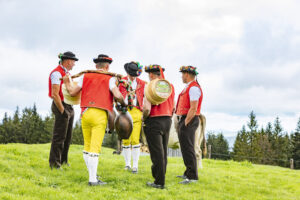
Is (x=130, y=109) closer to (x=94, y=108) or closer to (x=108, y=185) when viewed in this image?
(x=94, y=108)

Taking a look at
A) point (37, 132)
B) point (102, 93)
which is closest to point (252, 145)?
point (37, 132)

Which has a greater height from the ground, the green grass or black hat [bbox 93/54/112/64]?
black hat [bbox 93/54/112/64]

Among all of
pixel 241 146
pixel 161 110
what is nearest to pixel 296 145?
pixel 241 146

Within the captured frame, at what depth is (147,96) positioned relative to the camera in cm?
563

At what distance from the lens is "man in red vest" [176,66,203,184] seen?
6188mm

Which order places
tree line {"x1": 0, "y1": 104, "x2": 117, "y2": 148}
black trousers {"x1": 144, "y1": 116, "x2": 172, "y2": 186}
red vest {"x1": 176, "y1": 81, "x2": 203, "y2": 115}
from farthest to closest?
tree line {"x1": 0, "y1": 104, "x2": 117, "y2": 148} → red vest {"x1": 176, "y1": 81, "x2": 203, "y2": 115} → black trousers {"x1": 144, "y1": 116, "x2": 172, "y2": 186}

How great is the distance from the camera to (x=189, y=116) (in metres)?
6.16

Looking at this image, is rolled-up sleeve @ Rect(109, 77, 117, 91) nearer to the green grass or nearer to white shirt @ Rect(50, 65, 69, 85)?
white shirt @ Rect(50, 65, 69, 85)

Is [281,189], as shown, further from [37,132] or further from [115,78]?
[37,132]

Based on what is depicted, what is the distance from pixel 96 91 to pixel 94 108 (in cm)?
34

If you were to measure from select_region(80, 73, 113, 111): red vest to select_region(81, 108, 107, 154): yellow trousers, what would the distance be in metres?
0.13

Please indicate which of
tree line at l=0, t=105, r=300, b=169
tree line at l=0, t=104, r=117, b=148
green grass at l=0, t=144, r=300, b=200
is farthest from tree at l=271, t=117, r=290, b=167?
green grass at l=0, t=144, r=300, b=200

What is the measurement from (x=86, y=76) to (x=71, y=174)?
2.33m

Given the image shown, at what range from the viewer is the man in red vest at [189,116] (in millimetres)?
6188
